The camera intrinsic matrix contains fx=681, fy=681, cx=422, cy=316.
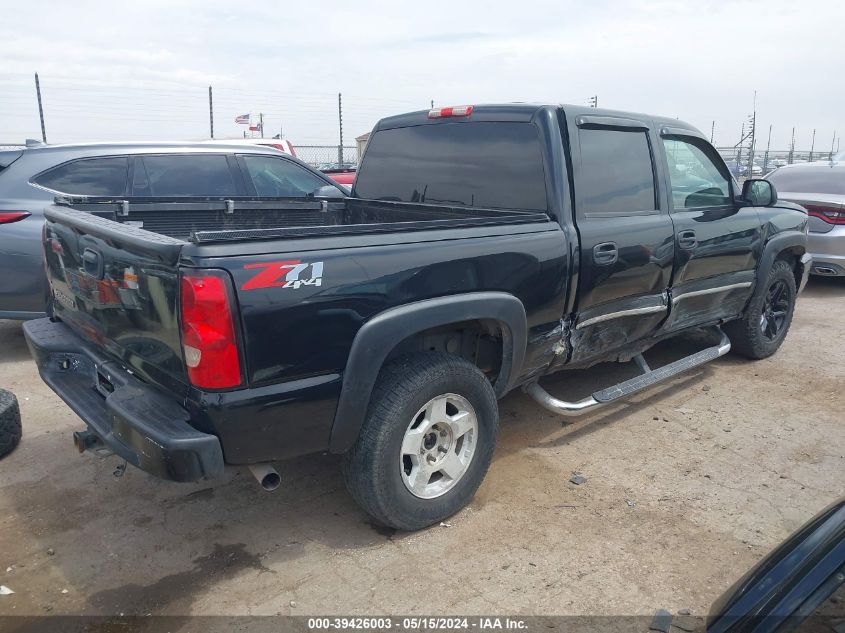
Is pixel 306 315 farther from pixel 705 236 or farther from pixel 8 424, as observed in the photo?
pixel 705 236

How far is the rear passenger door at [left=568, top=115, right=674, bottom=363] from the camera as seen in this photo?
3684mm

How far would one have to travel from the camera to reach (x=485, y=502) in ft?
11.3

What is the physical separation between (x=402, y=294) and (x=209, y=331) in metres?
0.81

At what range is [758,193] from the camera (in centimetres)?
491

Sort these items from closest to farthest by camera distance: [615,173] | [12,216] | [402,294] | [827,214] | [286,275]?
1. [286,275]
2. [402,294]
3. [615,173]
4. [12,216]
5. [827,214]

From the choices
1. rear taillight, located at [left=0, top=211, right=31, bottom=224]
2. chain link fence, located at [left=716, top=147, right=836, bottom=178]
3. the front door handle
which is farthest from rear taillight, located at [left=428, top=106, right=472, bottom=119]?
chain link fence, located at [left=716, top=147, right=836, bottom=178]

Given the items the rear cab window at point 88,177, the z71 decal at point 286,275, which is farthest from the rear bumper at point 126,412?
the rear cab window at point 88,177

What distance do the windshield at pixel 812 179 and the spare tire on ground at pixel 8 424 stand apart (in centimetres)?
895

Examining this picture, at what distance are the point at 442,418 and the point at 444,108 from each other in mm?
1953

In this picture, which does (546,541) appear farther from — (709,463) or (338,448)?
(709,463)

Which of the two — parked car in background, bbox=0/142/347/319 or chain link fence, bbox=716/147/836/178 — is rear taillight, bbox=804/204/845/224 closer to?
parked car in background, bbox=0/142/347/319

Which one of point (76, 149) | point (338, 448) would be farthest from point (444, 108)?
point (76, 149)

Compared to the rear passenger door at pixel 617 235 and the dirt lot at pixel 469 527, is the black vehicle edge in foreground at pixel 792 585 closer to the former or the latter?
the dirt lot at pixel 469 527

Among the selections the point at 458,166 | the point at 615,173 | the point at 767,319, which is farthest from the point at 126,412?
the point at 767,319
